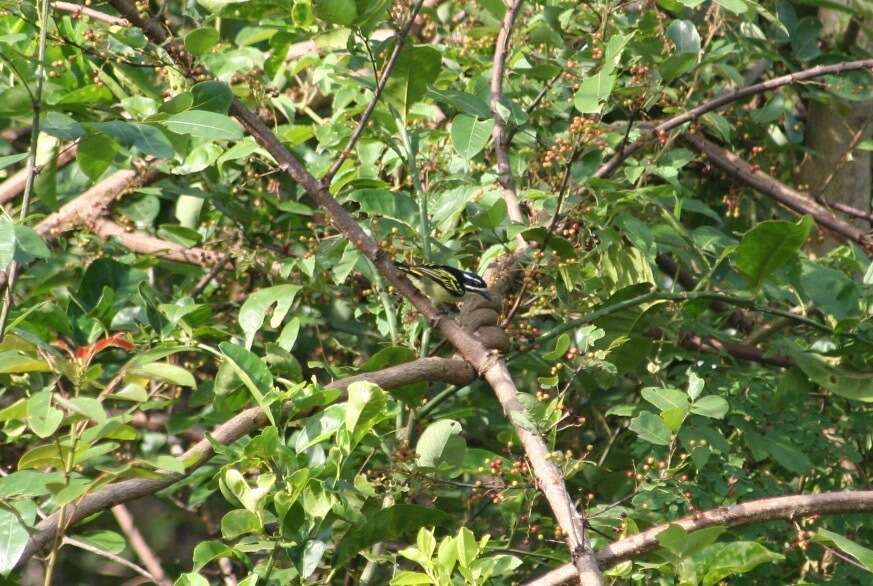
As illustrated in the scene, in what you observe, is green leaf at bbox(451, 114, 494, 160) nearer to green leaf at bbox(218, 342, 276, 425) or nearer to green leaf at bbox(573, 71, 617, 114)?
green leaf at bbox(573, 71, 617, 114)

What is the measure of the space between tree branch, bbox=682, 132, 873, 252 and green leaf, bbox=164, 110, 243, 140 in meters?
1.53

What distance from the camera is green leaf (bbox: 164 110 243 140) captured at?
1.66 metres

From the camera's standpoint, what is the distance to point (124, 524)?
2.86 metres

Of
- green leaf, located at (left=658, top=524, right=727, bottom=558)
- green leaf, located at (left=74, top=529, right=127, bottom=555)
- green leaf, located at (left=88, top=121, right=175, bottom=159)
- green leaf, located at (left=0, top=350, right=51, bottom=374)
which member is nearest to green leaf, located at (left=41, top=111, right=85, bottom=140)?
green leaf, located at (left=88, top=121, right=175, bottom=159)

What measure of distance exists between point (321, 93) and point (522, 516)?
1424 mm

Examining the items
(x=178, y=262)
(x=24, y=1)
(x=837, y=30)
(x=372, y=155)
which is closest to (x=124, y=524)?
(x=178, y=262)

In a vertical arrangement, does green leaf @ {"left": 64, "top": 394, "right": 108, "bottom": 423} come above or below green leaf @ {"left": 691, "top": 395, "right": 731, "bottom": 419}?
above

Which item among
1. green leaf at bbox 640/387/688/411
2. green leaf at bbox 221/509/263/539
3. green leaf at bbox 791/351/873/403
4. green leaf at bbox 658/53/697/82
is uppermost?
green leaf at bbox 658/53/697/82

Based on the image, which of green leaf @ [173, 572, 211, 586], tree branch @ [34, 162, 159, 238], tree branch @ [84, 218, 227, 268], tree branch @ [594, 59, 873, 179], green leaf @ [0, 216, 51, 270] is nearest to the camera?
green leaf @ [0, 216, 51, 270]

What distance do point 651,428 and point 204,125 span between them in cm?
75

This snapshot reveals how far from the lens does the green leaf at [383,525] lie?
1.81 metres

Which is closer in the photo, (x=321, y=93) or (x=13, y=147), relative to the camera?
(x=321, y=93)

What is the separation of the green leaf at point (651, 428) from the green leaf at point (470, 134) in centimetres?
56

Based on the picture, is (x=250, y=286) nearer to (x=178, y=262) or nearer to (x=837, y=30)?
(x=178, y=262)
